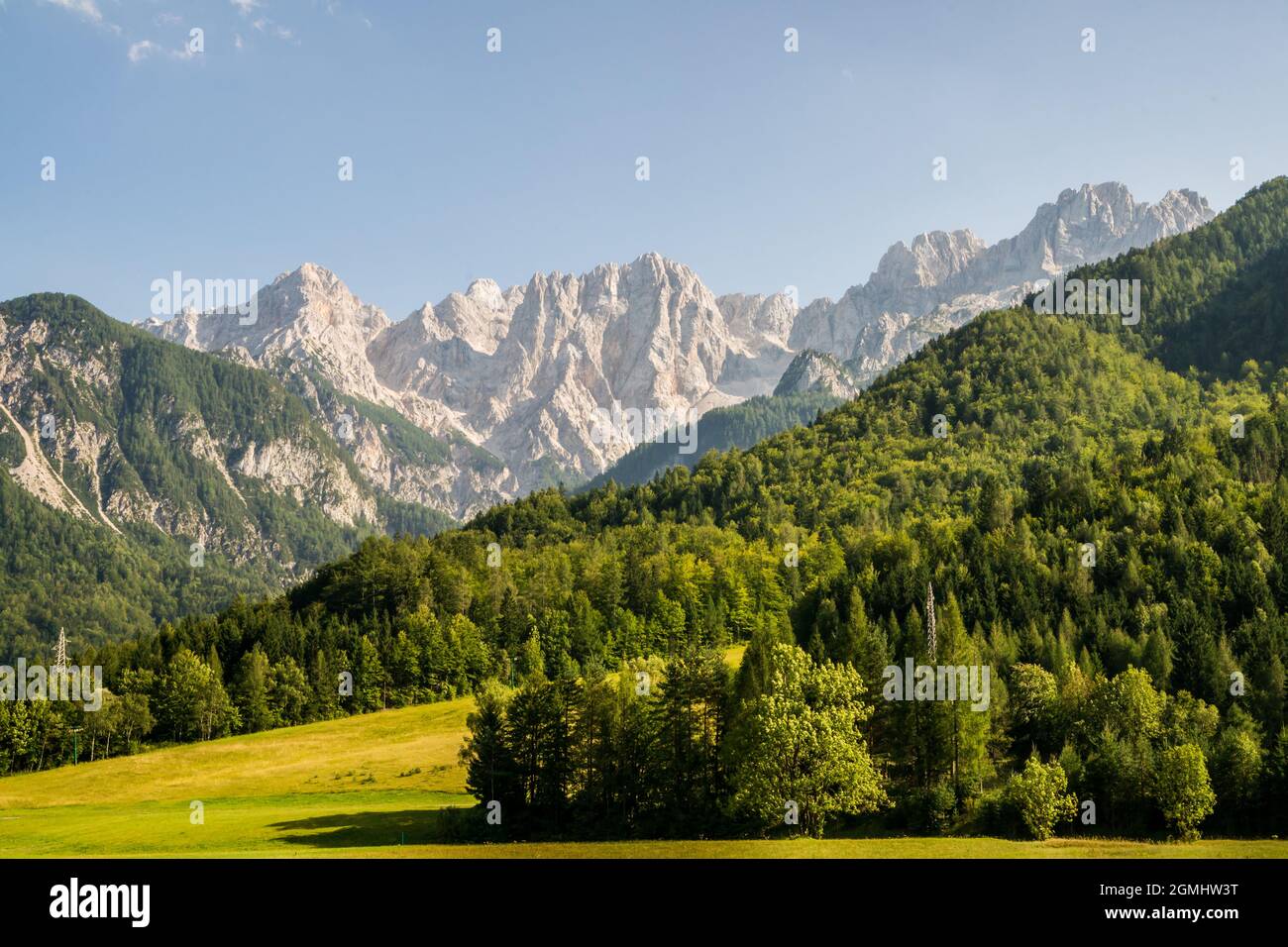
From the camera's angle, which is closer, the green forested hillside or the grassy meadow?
the grassy meadow

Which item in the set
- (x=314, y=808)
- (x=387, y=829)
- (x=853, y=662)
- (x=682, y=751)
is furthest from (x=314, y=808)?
(x=853, y=662)

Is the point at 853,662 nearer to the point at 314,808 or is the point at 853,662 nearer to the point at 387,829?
the point at 387,829

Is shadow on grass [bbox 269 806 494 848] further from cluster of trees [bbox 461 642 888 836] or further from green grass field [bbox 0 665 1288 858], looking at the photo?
cluster of trees [bbox 461 642 888 836]

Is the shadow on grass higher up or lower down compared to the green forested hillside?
lower down

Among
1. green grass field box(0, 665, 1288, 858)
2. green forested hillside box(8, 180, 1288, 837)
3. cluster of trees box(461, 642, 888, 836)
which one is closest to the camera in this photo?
green grass field box(0, 665, 1288, 858)

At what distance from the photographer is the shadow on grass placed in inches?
2741

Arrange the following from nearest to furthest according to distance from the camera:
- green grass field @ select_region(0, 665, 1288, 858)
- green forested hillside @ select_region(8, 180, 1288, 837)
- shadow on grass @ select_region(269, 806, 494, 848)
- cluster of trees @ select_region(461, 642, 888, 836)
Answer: green grass field @ select_region(0, 665, 1288, 858)
cluster of trees @ select_region(461, 642, 888, 836)
shadow on grass @ select_region(269, 806, 494, 848)
green forested hillside @ select_region(8, 180, 1288, 837)

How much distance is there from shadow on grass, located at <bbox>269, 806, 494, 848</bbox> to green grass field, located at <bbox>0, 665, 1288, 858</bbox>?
0.18 m

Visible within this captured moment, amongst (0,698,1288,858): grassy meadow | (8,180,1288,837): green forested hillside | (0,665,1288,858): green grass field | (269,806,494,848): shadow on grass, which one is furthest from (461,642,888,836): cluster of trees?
(0,698,1288,858): grassy meadow

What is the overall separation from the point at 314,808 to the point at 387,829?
53.6ft

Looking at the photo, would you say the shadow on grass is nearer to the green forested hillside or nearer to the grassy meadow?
the grassy meadow

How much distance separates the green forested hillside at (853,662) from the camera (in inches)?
2844
